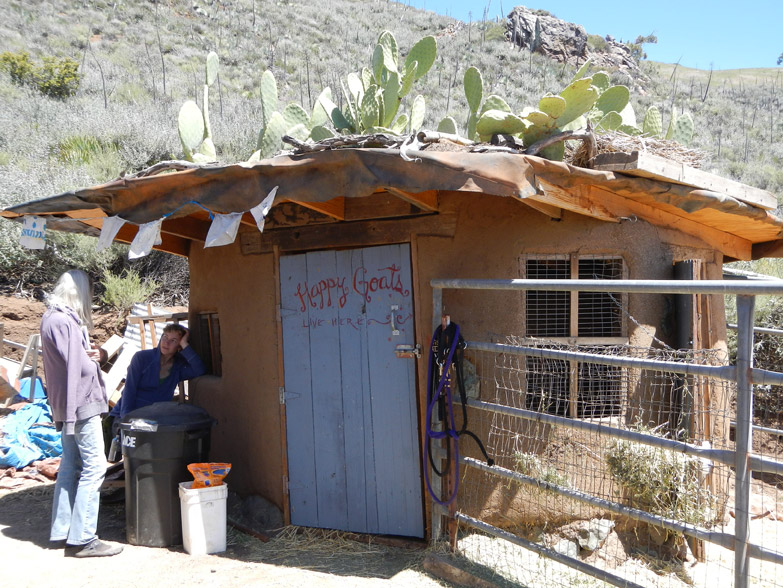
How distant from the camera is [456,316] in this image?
5.25 meters

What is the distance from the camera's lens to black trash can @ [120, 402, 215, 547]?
5352 mm

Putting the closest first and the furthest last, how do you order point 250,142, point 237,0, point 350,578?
1. point 350,578
2. point 250,142
3. point 237,0

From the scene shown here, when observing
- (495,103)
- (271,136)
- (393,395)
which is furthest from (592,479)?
(271,136)

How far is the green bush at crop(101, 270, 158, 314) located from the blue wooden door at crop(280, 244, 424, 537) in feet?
23.7

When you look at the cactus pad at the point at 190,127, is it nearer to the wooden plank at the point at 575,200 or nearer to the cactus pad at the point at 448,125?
the cactus pad at the point at 448,125

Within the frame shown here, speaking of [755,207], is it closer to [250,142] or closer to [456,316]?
[456,316]

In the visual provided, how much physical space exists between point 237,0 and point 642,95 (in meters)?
19.4

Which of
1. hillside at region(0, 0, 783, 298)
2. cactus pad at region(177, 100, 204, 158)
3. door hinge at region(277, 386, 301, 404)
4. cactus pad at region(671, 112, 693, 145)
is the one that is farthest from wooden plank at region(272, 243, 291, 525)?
hillside at region(0, 0, 783, 298)

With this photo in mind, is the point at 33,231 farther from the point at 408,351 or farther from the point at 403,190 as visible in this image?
the point at 403,190

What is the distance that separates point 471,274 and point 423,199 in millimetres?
708

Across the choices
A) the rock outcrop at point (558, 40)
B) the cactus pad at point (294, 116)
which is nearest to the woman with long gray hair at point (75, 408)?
the cactus pad at point (294, 116)

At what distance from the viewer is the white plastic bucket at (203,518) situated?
5.19 m

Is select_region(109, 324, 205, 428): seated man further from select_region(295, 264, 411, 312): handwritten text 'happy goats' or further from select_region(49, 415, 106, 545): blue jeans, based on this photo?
select_region(295, 264, 411, 312): handwritten text 'happy goats'

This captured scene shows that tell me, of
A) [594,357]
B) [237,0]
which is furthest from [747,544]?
[237,0]
